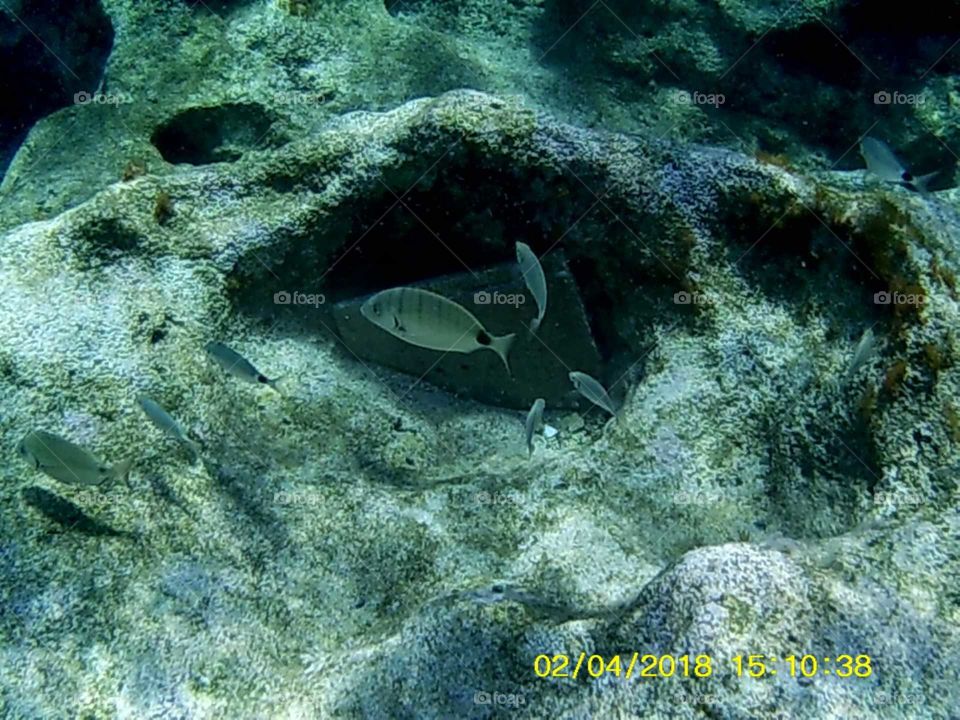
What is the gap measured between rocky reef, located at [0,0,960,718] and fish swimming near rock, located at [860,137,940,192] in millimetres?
105

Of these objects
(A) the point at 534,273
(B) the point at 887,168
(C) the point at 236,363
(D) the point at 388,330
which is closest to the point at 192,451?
(C) the point at 236,363

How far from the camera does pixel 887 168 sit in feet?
11.8

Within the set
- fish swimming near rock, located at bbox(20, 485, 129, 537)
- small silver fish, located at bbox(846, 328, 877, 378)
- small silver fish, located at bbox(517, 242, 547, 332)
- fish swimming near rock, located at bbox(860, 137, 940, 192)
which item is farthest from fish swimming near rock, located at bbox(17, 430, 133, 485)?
fish swimming near rock, located at bbox(860, 137, 940, 192)

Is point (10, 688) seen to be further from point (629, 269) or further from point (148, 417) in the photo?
point (629, 269)

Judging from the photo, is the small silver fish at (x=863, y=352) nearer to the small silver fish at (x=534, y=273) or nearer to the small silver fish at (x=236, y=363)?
the small silver fish at (x=534, y=273)

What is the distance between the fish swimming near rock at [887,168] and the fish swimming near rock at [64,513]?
4131mm

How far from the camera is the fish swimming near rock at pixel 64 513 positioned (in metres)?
2.76

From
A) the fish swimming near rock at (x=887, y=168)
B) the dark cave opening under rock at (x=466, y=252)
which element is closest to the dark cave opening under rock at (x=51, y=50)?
the dark cave opening under rock at (x=466, y=252)

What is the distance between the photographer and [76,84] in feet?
22.6

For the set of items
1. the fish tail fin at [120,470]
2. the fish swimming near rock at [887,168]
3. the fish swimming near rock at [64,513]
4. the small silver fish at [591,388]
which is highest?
the fish swimming near rock at [887,168]

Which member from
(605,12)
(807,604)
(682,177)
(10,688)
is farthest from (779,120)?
(10,688)

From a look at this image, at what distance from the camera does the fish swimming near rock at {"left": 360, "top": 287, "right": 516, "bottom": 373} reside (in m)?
2.54

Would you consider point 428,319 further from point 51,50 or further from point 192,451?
point 51,50
